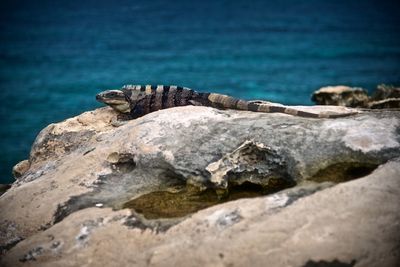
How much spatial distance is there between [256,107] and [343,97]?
1248 centimetres

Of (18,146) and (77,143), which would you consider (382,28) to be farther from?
(77,143)

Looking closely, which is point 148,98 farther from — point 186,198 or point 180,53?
point 180,53

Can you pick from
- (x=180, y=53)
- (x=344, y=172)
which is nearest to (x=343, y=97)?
(x=344, y=172)

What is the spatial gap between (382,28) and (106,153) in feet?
123

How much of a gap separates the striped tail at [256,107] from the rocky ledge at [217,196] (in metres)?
0.29

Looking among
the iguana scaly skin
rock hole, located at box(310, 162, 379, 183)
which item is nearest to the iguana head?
the iguana scaly skin

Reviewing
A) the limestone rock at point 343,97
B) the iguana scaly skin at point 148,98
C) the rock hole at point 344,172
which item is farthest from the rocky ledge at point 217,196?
the limestone rock at point 343,97

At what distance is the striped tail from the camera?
5.73 meters

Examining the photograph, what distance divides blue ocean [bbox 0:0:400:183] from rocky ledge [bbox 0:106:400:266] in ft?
43.3

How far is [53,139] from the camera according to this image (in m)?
7.62

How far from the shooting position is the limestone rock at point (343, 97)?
57.8ft

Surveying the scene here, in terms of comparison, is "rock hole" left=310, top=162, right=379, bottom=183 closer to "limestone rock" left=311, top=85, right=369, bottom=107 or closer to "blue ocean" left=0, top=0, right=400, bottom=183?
"limestone rock" left=311, top=85, right=369, bottom=107

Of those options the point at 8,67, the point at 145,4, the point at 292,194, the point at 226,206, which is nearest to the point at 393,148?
the point at 292,194

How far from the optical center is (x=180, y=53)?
32.5 meters
